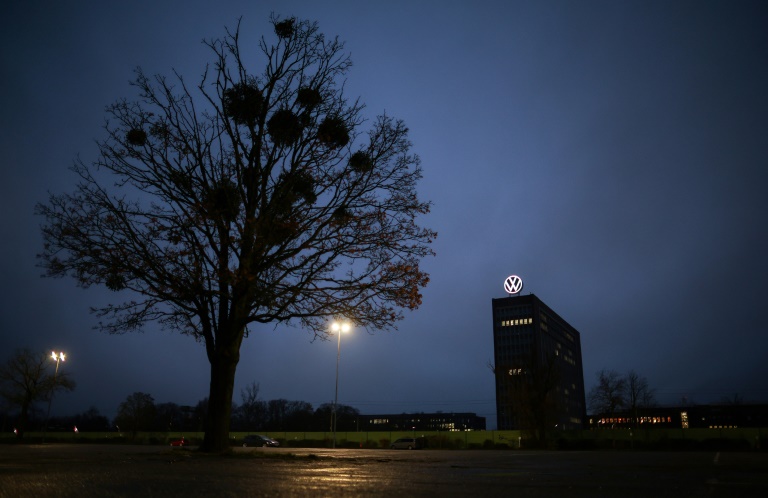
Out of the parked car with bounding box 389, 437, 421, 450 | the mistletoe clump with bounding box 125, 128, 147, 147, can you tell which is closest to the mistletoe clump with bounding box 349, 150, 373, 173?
the mistletoe clump with bounding box 125, 128, 147, 147

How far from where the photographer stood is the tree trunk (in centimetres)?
1198

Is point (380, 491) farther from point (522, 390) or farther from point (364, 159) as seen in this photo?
point (522, 390)

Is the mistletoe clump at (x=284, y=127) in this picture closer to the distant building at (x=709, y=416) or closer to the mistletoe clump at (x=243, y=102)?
the mistletoe clump at (x=243, y=102)

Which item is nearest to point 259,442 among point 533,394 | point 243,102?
point 533,394

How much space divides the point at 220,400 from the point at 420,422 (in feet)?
497

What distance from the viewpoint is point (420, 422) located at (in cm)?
15450

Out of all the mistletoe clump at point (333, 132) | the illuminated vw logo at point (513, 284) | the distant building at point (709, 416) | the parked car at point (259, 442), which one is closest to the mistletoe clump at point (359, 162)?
the mistletoe clump at point (333, 132)

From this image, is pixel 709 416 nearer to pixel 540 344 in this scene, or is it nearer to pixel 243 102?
pixel 540 344

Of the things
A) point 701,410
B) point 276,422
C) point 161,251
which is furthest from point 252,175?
point 701,410

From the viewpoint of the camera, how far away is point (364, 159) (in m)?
13.2

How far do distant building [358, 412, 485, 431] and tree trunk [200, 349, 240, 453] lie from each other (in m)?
144

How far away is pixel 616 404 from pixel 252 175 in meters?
56.3

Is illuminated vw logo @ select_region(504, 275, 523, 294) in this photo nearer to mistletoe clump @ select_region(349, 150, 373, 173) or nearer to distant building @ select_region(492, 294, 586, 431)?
distant building @ select_region(492, 294, 586, 431)

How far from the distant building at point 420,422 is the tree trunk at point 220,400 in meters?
144
